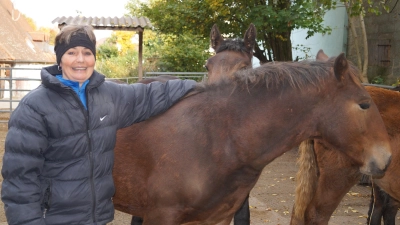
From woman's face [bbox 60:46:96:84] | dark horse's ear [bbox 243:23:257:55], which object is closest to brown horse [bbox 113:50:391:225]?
woman's face [bbox 60:46:96:84]

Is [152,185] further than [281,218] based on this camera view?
No

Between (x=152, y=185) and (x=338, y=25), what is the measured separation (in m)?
14.0

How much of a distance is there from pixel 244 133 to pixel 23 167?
122cm

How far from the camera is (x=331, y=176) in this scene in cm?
385

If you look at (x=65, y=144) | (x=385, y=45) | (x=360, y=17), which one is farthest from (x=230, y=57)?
(x=385, y=45)

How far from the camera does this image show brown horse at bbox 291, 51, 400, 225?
12.5ft

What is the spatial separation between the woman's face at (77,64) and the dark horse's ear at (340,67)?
1.38 metres

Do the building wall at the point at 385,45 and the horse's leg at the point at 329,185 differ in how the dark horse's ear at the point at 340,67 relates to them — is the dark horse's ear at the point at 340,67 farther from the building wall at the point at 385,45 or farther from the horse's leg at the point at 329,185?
the building wall at the point at 385,45

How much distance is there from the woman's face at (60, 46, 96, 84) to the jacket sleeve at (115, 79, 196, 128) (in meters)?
0.34

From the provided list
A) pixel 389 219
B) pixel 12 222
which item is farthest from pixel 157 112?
pixel 389 219

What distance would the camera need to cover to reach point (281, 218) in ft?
17.7

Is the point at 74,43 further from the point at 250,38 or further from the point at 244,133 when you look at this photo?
the point at 250,38

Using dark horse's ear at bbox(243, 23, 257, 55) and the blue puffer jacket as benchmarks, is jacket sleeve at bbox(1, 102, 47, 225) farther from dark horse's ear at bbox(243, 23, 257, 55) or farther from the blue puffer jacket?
dark horse's ear at bbox(243, 23, 257, 55)

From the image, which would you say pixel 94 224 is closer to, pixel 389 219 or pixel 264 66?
pixel 264 66
